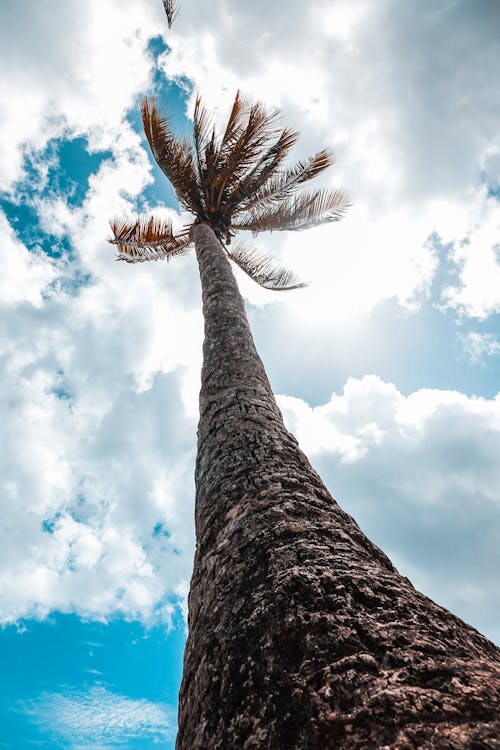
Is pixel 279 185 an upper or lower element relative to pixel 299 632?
upper

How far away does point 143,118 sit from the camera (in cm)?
675

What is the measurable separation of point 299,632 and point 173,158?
25.7ft

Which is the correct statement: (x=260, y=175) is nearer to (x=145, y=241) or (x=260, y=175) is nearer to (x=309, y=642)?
(x=145, y=241)

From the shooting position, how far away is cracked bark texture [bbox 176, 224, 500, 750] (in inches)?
32.4

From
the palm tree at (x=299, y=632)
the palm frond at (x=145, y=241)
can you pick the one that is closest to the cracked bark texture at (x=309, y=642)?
the palm tree at (x=299, y=632)

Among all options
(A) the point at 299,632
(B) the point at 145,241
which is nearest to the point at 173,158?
(B) the point at 145,241

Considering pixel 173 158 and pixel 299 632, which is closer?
pixel 299 632

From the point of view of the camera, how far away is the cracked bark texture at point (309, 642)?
0.82 m

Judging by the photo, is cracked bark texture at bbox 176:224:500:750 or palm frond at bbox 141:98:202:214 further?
palm frond at bbox 141:98:202:214

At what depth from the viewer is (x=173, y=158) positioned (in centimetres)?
732

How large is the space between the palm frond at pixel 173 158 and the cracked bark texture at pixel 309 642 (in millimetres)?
6823

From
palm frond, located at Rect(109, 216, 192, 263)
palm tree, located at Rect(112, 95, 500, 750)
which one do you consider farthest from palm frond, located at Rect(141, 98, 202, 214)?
palm tree, located at Rect(112, 95, 500, 750)

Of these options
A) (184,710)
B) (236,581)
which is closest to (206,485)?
(236,581)

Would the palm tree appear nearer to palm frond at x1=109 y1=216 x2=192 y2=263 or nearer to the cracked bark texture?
the cracked bark texture
